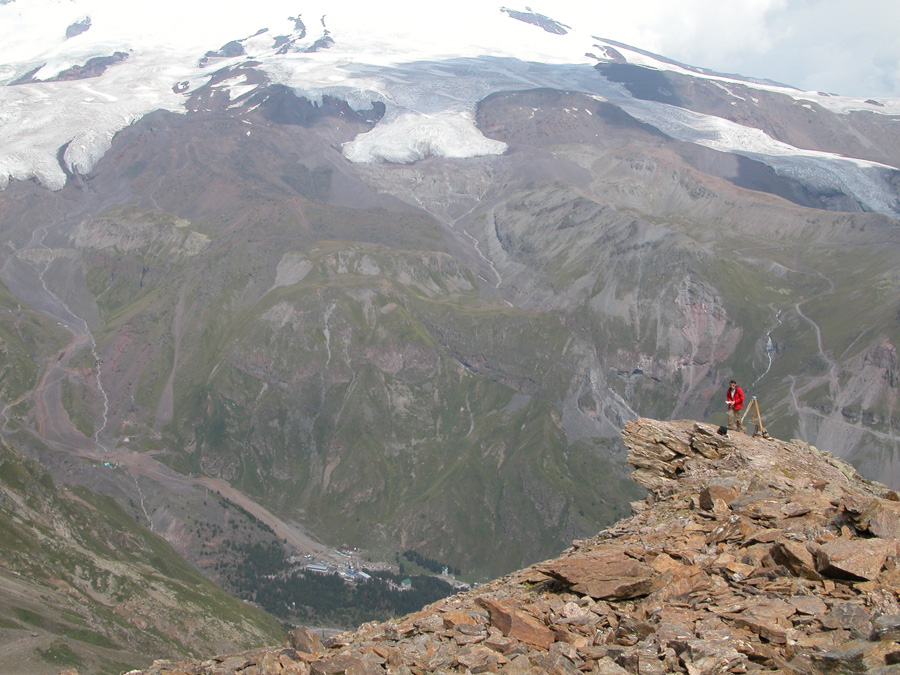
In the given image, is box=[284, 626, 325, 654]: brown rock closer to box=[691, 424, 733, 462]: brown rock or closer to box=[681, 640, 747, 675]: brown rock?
box=[681, 640, 747, 675]: brown rock

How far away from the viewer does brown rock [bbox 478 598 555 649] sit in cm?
2158

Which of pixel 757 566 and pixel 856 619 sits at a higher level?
pixel 856 619

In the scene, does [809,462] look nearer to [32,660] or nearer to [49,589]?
[32,660]

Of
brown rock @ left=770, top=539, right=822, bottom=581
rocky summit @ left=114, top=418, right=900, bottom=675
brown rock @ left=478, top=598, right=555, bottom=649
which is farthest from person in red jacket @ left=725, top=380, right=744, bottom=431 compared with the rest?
brown rock @ left=478, top=598, right=555, bottom=649

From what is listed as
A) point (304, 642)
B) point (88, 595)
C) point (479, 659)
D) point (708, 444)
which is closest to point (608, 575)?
point (479, 659)

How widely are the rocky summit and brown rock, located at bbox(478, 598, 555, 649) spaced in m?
0.04

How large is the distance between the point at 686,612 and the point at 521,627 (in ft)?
15.5

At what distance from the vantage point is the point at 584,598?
23.9 metres

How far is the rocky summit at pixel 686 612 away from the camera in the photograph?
18625 mm

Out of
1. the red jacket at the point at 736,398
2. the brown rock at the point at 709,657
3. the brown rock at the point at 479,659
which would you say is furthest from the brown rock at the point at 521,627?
the red jacket at the point at 736,398

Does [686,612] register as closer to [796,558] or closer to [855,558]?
[796,558]

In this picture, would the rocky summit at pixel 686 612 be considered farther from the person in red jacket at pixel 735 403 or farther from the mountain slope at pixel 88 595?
the mountain slope at pixel 88 595

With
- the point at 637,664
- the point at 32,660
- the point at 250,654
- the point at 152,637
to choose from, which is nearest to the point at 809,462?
the point at 637,664

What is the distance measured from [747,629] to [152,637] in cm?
11602
